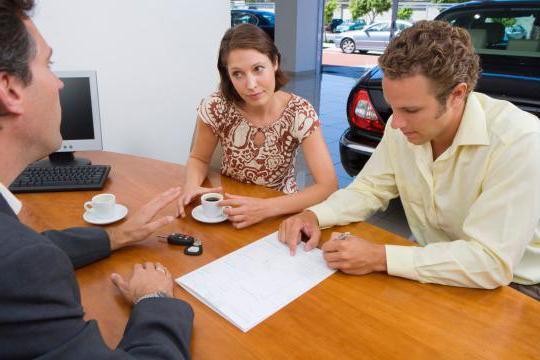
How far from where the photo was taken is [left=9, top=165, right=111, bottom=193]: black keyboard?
1520 millimetres

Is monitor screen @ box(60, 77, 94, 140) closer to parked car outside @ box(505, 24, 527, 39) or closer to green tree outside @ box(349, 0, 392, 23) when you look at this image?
parked car outside @ box(505, 24, 527, 39)

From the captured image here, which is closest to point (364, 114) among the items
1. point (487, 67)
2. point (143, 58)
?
point (487, 67)

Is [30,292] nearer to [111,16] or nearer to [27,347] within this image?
[27,347]

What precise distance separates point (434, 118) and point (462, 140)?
0.10m

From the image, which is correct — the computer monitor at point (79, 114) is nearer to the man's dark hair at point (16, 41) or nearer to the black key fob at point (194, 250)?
the black key fob at point (194, 250)

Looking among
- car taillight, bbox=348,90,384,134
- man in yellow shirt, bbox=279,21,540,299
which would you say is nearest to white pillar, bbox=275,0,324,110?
car taillight, bbox=348,90,384,134

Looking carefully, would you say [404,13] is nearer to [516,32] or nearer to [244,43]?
[516,32]

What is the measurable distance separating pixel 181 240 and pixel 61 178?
2.35 ft

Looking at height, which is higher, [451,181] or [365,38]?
[365,38]

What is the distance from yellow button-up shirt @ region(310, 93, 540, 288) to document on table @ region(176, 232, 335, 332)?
202mm

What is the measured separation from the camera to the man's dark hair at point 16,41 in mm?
661

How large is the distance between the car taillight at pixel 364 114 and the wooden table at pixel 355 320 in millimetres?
1412

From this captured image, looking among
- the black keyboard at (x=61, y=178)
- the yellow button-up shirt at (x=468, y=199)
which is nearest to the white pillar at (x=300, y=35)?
the black keyboard at (x=61, y=178)

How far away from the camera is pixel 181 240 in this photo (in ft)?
3.82
